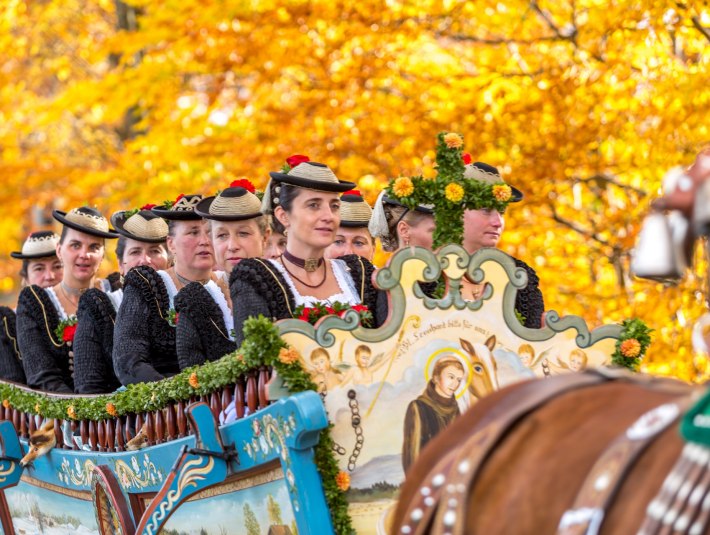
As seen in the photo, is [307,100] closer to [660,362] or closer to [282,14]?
[282,14]

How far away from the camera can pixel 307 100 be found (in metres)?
9.12

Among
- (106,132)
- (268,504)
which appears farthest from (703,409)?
(106,132)

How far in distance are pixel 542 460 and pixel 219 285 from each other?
4.24m

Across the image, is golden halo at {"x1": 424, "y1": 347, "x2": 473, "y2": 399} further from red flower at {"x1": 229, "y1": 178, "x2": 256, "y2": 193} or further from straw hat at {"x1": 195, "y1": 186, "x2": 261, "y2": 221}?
red flower at {"x1": 229, "y1": 178, "x2": 256, "y2": 193}

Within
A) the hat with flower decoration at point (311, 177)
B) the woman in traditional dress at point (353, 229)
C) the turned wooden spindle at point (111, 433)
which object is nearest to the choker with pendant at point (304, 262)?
the hat with flower decoration at point (311, 177)

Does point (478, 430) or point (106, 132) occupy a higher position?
point (106, 132)

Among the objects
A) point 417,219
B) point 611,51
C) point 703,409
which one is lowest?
point 703,409

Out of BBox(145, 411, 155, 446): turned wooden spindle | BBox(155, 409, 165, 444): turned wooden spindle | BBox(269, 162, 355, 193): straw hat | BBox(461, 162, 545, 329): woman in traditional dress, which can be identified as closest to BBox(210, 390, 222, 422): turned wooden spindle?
BBox(155, 409, 165, 444): turned wooden spindle

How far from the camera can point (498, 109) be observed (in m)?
8.38

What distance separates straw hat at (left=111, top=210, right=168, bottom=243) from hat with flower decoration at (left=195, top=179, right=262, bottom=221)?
1.24m

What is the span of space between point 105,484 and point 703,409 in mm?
4170

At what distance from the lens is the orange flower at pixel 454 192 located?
4820 millimetres

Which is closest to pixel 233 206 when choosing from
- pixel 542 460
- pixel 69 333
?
pixel 69 333

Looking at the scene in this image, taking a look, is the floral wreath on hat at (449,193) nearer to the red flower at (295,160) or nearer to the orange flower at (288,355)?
the orange flower at (288,355)
